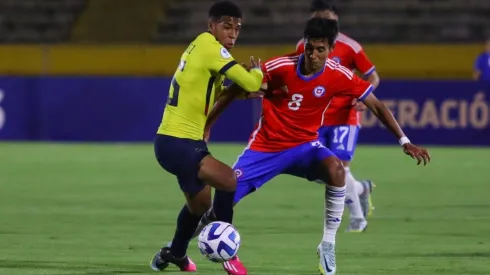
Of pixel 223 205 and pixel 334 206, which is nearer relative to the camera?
pixel 223 205

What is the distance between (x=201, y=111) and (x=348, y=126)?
358 cm

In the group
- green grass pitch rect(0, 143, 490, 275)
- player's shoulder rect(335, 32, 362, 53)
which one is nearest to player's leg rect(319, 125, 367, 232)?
green grass pitch rect(0, 143, 490, 275)

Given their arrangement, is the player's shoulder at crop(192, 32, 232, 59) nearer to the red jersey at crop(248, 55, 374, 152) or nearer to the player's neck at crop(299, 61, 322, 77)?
the red jersey at crop(248, 55, 374, 152)

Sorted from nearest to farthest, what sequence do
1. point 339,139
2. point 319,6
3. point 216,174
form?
point 216,174 → point 319,6 → point 339,139

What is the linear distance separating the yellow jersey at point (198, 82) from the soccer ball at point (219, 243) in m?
0.65

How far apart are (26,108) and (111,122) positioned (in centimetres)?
162

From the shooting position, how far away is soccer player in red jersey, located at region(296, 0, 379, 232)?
1136 centimetres

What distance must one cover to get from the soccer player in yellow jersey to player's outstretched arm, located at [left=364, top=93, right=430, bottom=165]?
909mm

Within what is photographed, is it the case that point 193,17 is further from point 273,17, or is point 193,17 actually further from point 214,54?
point 214,54

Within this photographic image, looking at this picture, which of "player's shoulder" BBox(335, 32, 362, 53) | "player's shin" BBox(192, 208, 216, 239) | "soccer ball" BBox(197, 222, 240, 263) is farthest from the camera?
A: "player's shoulder" BBox(335, 32, 362, 53)

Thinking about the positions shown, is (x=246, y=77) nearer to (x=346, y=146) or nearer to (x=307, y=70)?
(x=307, y=70)

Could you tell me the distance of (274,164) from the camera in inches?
347

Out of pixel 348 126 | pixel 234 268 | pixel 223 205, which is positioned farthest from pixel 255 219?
pixel 234 268

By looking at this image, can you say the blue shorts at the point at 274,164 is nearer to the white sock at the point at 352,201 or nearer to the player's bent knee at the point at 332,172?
the player's bent knee at the point at 332,172
